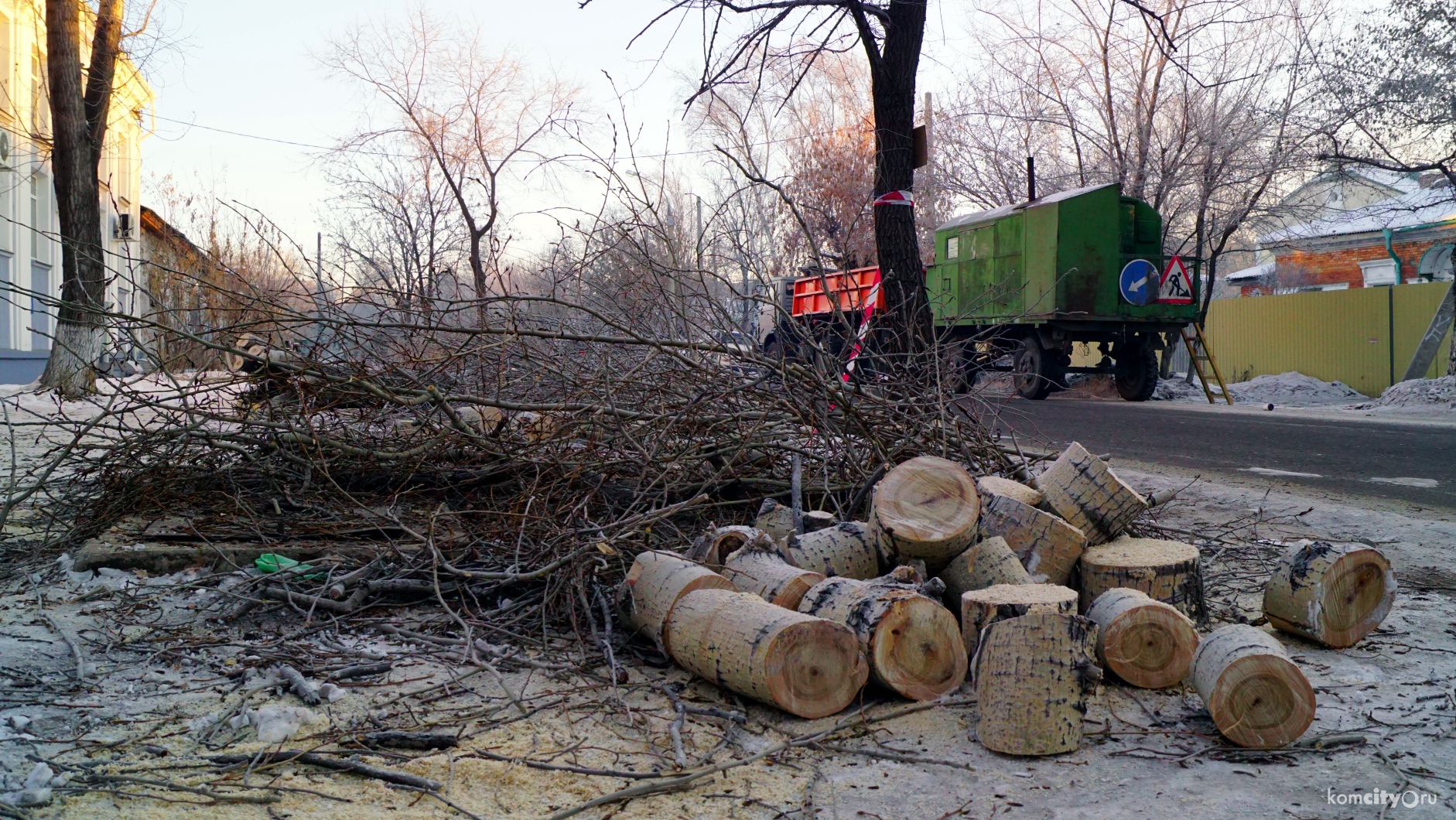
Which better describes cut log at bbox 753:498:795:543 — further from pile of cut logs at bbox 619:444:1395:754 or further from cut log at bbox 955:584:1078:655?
cut log at bbox 955:584:1078:655

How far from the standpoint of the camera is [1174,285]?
48.3 feet

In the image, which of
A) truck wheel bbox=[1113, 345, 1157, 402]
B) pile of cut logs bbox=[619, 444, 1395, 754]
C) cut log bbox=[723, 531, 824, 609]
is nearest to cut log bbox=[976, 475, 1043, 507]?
pile of cut logs bbox=[619, 444, 1395, 754]

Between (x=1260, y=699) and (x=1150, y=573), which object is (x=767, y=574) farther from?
(x=1260, y=699)

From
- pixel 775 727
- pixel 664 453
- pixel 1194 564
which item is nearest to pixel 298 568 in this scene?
pixel 664 453

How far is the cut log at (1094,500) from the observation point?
3623mm

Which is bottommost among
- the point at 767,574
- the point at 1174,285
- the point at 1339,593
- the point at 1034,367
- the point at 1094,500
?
the point at 1339,593

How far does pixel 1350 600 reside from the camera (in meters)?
3.20

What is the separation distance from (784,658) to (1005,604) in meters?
0.65

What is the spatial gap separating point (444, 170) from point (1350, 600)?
73.2ft

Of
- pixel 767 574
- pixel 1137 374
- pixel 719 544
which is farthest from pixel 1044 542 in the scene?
pixel 1137 374

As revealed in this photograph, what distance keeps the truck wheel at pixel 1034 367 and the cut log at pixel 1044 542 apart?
11.7 meters

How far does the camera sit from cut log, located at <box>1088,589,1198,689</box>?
2.87 m

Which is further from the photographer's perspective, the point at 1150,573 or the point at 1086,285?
the point at 1086,285

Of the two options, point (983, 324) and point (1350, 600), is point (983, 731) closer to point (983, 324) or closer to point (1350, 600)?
point (1350, 600)
